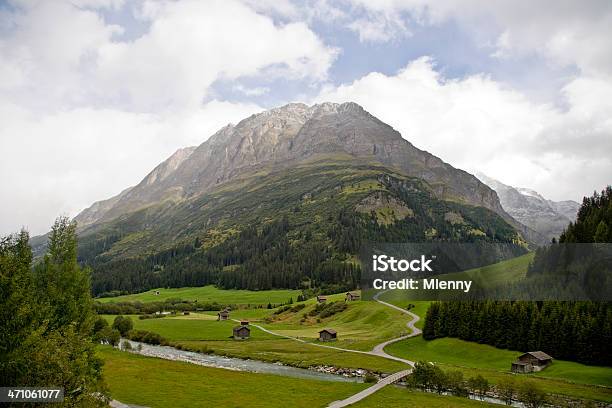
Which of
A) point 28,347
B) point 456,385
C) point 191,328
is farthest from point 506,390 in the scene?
point 191,328

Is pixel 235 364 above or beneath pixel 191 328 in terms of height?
beneath

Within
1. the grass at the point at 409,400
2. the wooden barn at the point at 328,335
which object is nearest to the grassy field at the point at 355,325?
the wooden barn at the point at 328,335

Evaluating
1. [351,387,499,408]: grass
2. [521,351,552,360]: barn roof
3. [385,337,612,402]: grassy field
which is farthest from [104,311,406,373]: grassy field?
[521,351,552,360]: barn roof

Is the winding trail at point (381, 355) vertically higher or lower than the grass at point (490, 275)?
lower

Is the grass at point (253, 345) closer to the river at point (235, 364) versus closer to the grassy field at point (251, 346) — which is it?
the grassy field at point (251, 346)

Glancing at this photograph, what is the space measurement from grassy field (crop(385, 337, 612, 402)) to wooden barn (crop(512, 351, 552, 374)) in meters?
1.40

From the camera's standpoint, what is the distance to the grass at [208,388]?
227ft

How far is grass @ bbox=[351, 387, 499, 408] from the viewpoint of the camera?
69.0m

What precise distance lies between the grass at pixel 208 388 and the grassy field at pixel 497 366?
1261 inches

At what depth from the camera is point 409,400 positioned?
72000 mm

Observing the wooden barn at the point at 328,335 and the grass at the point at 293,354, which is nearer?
the grass at the point at 293,354

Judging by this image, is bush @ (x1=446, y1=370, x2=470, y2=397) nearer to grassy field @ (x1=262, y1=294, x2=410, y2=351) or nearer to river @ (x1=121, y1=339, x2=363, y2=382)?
river @ (x1=121, y1=339, x2=363, y2=382)

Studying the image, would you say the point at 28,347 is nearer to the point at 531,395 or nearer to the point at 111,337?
the point at 531,395

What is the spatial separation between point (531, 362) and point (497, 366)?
8494mm
